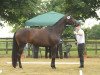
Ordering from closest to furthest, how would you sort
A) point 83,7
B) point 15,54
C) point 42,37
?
1. point 15,54
2. point 42,37
3. point 83,7

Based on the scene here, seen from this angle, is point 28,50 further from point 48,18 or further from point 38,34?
point 38,34

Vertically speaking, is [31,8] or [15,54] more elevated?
[31,8]

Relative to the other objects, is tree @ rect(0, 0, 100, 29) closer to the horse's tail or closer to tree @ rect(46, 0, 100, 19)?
tree @ rect(46, 0, 100, 19)

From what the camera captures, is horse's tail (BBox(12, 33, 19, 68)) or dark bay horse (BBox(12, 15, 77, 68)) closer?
horse's tail (BBox(12, 33, 19, 68))

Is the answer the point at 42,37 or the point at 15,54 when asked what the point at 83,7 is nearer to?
the point at 42,37

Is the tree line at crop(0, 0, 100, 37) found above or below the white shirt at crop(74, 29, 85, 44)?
above

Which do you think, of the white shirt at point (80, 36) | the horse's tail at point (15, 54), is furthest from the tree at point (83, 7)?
the horse's tail at point (15, 54)

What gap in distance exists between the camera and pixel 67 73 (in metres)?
14.7

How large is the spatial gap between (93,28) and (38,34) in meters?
69.4

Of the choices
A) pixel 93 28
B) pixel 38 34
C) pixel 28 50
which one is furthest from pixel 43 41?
pixel 93 28

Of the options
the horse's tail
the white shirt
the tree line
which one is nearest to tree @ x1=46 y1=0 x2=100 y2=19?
the tree line

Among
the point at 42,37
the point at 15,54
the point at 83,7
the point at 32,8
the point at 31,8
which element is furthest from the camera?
the point at 32,8

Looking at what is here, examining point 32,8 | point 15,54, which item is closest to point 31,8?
point 32,8

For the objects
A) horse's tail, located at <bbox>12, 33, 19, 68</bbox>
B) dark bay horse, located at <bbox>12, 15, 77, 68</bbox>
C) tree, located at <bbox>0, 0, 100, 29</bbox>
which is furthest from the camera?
tree, located at <bbox>0, 0, 100, 29</bbox>
